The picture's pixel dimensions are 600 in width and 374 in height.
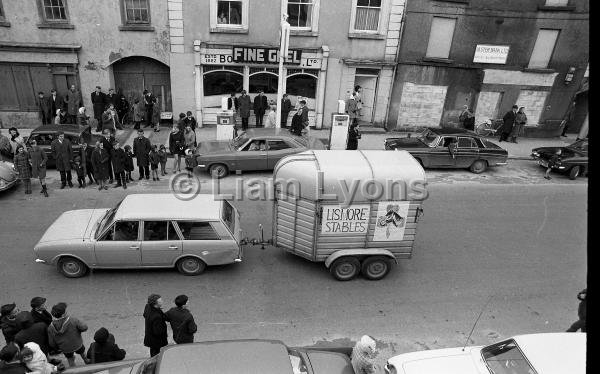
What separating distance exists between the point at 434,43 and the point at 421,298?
13.3 metres

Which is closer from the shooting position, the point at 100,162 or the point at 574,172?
the point at 100,162

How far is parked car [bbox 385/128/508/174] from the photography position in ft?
49.0

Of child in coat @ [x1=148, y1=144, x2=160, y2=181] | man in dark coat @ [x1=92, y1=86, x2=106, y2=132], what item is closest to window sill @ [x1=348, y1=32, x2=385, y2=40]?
child in coat @ [x1=148, y1=144, x2=160, y2=181]

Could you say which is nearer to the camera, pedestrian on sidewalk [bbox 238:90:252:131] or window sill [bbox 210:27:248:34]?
window sill [bbox 210:27:248:34]

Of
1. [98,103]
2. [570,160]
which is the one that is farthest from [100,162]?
[570,160]

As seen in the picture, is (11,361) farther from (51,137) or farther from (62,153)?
(51,137)

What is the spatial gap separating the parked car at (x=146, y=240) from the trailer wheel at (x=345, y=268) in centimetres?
197

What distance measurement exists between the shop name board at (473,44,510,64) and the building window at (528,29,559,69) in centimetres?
142

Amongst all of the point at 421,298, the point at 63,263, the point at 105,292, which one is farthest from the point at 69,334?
the point at 421,298

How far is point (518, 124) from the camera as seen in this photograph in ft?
62.4

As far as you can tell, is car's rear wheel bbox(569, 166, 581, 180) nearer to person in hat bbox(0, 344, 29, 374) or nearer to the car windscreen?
the car windscreen

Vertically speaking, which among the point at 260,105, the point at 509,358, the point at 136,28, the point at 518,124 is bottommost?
the point at 509,358

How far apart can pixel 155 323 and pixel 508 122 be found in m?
17.4

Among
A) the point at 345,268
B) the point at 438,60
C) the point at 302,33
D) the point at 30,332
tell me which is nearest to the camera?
the point at 30,332
